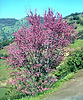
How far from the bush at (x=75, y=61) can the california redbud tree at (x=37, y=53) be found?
0.90 meters

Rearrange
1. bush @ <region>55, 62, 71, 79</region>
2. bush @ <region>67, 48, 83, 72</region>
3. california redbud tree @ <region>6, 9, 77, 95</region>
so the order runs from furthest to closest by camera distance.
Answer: bush @ <region>67, 48, 83, 72</region> → bush @ <region>55, 62, 71, 79</region> → california redbud tree @ <region>6, 9, 77, 95</region>

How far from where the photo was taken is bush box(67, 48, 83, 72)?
30.4 feet

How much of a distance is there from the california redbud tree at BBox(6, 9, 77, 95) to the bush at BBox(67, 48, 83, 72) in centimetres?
90

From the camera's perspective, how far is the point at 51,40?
8023 millimetres

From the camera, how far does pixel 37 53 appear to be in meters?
8.13

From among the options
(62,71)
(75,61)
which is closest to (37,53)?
(62,71)

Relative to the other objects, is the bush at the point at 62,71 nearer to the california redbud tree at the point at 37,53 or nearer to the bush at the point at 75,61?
the california redbud tree at the point at 37,53

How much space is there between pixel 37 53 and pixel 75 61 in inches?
105

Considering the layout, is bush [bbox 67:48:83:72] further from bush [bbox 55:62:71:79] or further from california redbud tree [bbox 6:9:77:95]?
california redbud tree [bbox 6:9:77:95]

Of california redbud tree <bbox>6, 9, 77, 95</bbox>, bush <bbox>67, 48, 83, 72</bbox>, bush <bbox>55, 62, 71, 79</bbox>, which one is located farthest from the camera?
bush <bbox>67, 48, 83, 72</bbox>

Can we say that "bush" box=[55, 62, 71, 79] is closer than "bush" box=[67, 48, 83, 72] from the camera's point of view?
Yes

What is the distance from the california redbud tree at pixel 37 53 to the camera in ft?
24.7

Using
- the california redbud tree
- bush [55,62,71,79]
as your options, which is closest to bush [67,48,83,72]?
bush [55,62,71,79]

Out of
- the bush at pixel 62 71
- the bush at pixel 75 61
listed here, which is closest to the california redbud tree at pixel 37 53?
the bush at pixel 62 71
